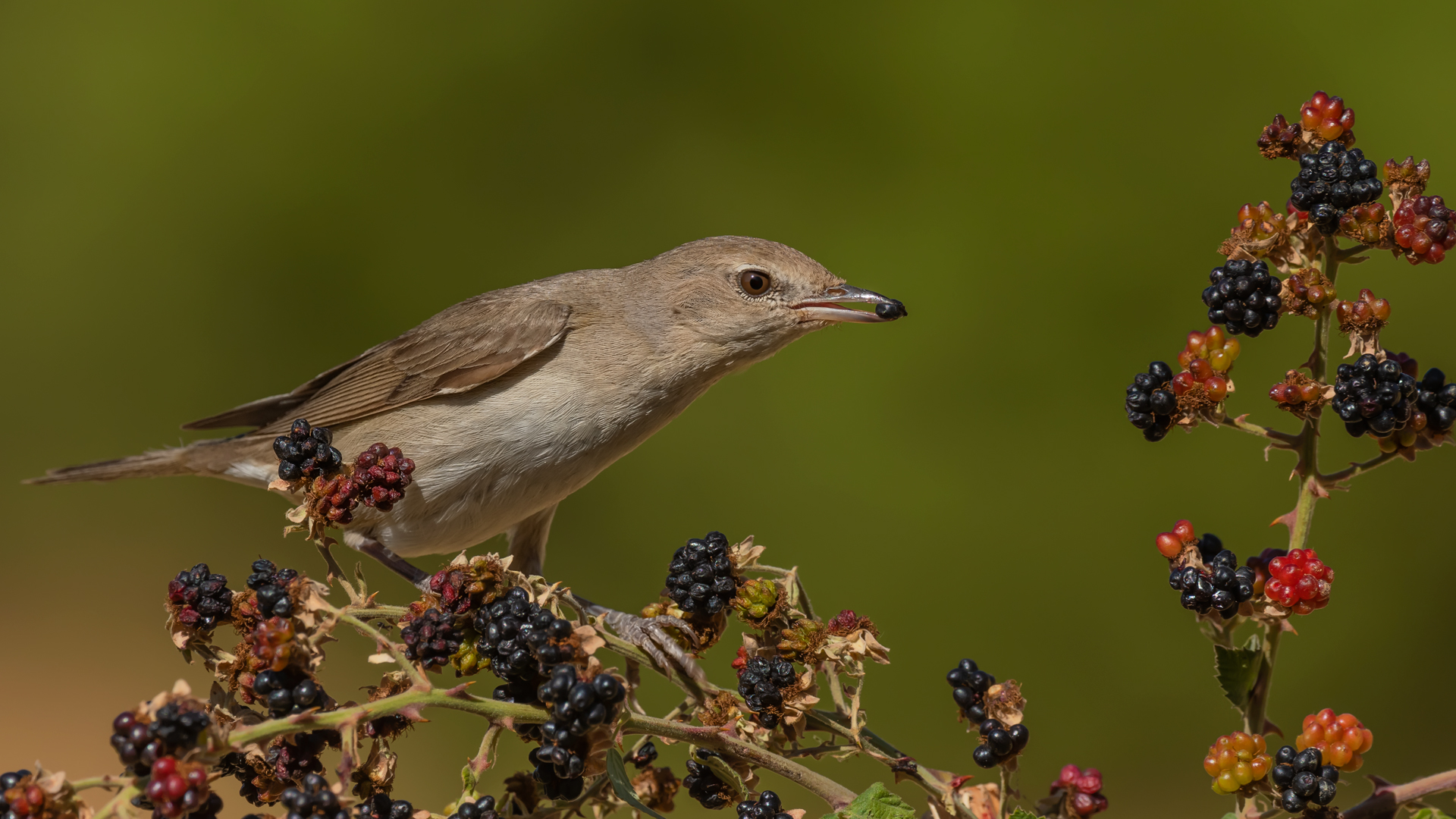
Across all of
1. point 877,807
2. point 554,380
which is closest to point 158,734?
point 877,807

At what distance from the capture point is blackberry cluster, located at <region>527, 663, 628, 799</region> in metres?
1.58

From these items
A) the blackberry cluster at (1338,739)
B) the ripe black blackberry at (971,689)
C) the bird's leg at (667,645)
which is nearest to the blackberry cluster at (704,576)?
the bird's leg at (667,645)

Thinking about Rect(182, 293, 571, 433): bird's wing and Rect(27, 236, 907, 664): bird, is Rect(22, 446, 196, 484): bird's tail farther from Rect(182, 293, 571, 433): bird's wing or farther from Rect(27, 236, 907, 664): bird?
Rect(182, 293, 571, 433): bird's wing

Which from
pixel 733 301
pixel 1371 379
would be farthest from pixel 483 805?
pixel 733 301

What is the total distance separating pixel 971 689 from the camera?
6.11ft

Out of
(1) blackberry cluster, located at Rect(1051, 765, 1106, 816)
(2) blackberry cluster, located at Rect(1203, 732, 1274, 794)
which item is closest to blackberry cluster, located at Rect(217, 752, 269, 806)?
(1) blackberry cluster, located at Rect(1051, 765, 1106, 816)

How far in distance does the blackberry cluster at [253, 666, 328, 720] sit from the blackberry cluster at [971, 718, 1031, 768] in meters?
1.01

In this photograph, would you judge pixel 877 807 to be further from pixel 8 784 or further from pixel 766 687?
pixel 8 784

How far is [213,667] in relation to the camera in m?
1.82

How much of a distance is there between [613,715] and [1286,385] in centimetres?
112

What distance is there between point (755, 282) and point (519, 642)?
2259mm

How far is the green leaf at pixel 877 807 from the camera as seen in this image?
167cm

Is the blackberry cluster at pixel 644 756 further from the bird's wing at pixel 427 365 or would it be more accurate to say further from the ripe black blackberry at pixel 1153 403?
the bird's wing at pixel 427 365

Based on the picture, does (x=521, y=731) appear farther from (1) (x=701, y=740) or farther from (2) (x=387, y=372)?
(2) (x=387, y=372)
